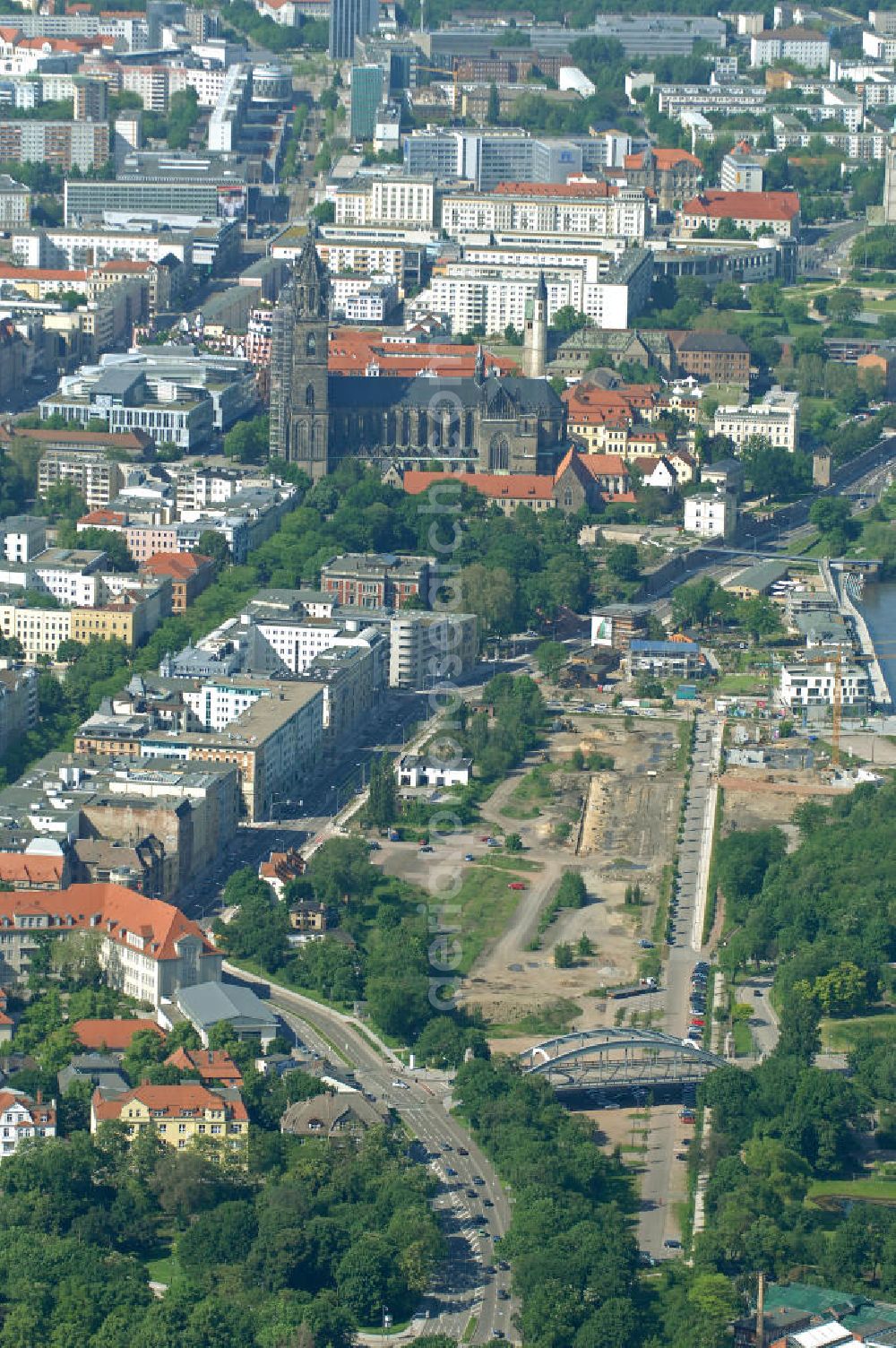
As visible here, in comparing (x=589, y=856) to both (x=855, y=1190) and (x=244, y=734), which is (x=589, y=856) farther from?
(x=855, y=1190)

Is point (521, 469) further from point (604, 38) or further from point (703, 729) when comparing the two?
point (604, 38)

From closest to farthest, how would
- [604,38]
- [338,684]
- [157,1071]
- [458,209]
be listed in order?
1. [157,1071]
2. [338,684]
3. [458,209]
4. [604,38]

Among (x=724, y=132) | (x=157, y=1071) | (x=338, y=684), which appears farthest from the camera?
(x=724, y=132)

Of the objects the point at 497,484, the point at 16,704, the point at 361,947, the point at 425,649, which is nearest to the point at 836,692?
the point at 425,649

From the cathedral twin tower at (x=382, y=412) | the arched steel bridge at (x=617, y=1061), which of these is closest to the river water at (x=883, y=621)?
the cathedral twin tower at (x=382, y=412)

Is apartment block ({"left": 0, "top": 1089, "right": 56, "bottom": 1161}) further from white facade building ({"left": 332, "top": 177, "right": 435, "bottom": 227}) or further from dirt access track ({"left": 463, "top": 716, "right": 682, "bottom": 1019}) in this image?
white facade building ({"left": 332, "top": 177, "right": 435, "bottom": 227})

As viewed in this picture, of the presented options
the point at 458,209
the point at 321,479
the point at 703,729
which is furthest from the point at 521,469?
the point at 458,209

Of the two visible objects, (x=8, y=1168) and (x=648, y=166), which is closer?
(x=8, y=1168)
